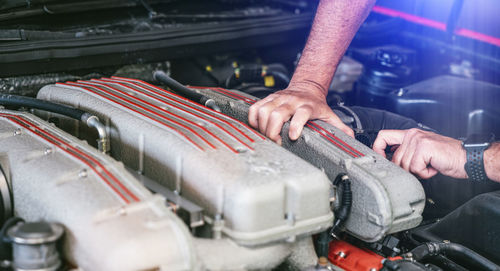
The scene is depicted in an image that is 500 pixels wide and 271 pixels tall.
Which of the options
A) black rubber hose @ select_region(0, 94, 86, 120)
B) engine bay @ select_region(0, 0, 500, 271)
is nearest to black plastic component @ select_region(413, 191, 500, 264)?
engine bay @ select_region(0, 0, 500, 271)

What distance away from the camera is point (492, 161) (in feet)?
4.84

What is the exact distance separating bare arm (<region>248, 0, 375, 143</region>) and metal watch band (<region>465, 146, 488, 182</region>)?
0.33 m

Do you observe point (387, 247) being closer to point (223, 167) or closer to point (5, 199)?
point (223, 167)

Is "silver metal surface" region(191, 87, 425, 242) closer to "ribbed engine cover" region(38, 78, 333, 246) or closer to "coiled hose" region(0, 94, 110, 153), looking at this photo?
"ribbed engine cover" region(38, 78, 333, 246)

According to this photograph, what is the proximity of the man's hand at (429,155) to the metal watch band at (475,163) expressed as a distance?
1cm

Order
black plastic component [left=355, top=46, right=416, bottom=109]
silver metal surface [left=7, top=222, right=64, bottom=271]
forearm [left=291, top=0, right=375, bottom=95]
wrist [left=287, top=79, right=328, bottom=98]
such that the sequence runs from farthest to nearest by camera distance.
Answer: black plastic component [left=355, top=46, right=416, bottom=109]
forearm [left=291, top=0, right=375, bottom=95]
wrist [left=287, top=79, right=328, bottom=98]
silver metal surface [left=7, top=222, right=64, bottom=271]

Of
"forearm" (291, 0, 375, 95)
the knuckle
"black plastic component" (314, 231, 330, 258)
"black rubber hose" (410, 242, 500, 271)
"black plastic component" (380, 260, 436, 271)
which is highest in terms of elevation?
"forearm" (291, 0, 375, 95)

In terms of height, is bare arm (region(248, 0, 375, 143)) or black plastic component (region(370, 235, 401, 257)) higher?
bare arm (region(248, 0, 375, 143))

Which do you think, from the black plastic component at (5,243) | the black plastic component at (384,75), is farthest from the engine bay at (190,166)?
the black plastic component at (384,75)

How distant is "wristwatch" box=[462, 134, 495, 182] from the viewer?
1.47m

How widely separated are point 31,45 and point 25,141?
609 mm

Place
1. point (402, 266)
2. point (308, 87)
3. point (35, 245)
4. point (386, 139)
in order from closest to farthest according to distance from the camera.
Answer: point (35, 245) < point (402, 266) < point (386, 139) < point (308, 87)

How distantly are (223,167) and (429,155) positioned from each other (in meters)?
0.68

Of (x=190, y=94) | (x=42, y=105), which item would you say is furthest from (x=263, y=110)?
(x=42, y=105)
